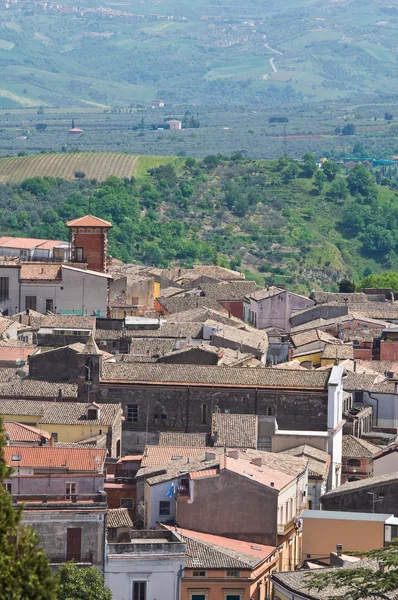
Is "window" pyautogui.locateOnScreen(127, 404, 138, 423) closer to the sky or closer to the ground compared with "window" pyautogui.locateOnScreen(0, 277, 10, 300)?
closer to the ground

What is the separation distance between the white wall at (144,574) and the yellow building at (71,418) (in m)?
12.0

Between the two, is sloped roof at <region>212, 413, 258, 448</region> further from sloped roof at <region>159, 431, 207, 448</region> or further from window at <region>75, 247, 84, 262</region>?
window at <region>75, 247, 84, 262</region>

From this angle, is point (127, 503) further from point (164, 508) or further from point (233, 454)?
point (233, 454)

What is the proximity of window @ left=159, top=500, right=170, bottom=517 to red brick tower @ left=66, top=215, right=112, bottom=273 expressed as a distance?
39.4 metres

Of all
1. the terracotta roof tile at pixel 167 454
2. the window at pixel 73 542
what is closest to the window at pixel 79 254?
the terracotta roof tile at pixel 167 454

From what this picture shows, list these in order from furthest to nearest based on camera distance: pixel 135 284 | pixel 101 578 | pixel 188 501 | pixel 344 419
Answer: pixel 135 284 < pixel 344 419 < pixel 188 501 < pixel 101 578

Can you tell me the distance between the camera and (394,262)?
156 metres

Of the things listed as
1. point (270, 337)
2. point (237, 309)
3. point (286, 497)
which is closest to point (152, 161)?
point (237, 309)

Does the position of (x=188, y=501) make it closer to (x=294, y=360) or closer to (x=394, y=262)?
(x=294, y=360)

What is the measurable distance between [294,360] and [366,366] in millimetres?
2613

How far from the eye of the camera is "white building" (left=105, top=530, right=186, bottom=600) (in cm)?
4244

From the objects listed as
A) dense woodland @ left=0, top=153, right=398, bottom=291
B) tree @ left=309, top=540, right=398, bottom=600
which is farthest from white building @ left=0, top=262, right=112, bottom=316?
dense woodland @ left=0, top=153, right=398, bottom=291

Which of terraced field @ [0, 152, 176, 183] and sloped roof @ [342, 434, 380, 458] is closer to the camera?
sloped roof @ [342, 434, 380, 458]

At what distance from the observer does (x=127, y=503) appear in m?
49.1
